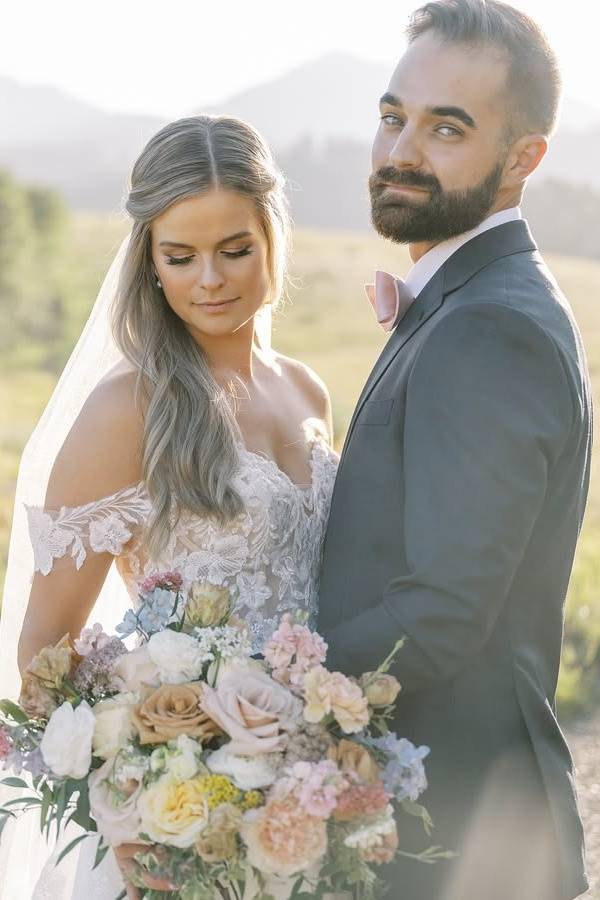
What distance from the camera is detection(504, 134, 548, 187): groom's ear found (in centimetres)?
299

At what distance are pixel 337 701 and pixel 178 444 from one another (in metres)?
1.25

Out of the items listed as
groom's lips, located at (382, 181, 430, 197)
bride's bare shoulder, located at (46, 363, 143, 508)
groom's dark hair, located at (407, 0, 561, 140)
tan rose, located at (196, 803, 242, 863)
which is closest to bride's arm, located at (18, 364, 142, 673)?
bride's bare shoulder, located at (46, 363, 143, 508)

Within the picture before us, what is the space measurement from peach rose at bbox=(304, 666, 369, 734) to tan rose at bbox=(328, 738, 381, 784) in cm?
4

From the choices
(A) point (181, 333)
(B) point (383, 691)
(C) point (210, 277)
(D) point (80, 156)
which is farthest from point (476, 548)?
(D) point (80, 156)

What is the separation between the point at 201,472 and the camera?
3299mm

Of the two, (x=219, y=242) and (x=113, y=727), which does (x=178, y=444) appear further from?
(x=113, y=727)

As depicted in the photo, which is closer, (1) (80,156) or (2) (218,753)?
(2) (218,753)

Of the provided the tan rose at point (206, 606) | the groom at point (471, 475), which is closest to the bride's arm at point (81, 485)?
the groom at point (471, 475)

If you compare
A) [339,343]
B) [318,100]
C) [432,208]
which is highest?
[432,208]

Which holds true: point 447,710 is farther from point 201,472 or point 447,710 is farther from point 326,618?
point 201,472

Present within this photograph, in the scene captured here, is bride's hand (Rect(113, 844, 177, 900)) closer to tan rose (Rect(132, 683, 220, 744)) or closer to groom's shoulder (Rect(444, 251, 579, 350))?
tan rose (Rect(132, 683, 220, 744))

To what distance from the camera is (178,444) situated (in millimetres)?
3268

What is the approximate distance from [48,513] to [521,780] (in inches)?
58.9

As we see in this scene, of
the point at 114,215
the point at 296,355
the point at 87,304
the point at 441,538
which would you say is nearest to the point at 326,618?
the point at 441,538
